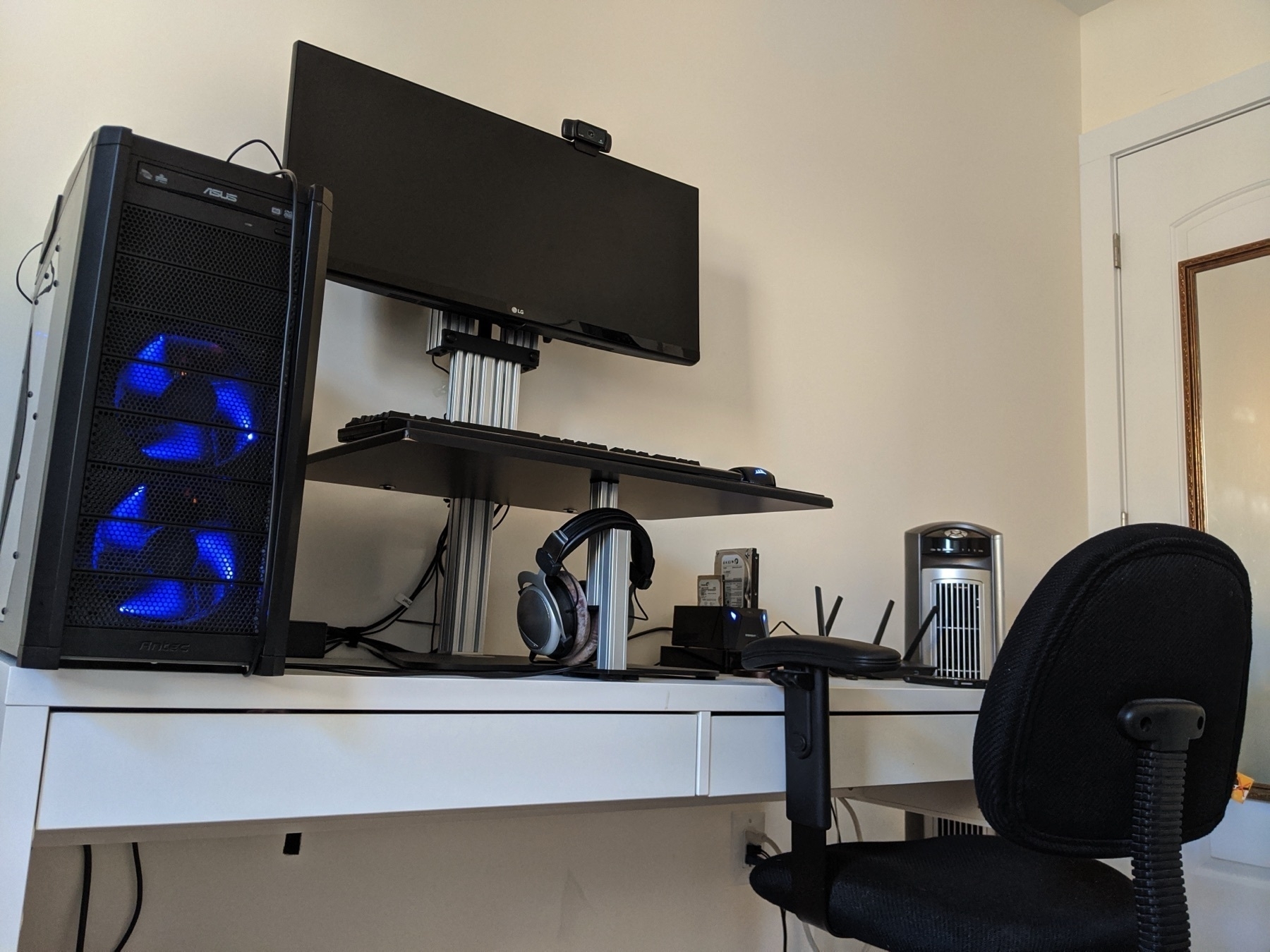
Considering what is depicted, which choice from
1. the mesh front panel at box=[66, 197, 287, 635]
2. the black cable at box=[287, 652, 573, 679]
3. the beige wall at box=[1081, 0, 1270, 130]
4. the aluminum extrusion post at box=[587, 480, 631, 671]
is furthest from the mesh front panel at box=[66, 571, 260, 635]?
the beige wall at box=[1081, 0, 1270, 130]

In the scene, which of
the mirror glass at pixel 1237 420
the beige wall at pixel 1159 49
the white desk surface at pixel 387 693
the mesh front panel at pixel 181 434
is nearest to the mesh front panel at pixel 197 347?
the mesh front panel at pixel 181 434

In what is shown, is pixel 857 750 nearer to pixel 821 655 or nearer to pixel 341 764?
pixel 821 655

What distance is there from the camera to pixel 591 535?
1257mm

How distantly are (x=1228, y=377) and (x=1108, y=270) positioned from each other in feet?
1.64

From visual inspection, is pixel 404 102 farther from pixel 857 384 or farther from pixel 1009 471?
pixel 1009 471

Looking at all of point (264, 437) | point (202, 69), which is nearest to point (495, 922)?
point (264, 437)

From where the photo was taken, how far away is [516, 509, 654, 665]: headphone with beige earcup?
122cm

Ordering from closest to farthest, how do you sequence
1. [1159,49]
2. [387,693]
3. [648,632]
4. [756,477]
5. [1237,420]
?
Answer: 1. [387,693]
2. [756,477]
3. [648,632]
4. [1237,420]
5. [1159,49]

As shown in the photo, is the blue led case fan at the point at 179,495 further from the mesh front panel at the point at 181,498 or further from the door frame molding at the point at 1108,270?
the door frame molding at the point at 1108,270

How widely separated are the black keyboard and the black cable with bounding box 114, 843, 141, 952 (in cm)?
61

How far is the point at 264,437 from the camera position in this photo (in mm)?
871

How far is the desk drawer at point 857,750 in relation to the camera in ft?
3.74

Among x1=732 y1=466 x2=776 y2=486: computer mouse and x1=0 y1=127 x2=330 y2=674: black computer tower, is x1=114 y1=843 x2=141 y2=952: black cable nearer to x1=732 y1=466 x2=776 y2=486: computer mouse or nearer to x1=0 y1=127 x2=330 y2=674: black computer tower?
x1=0 y1=127 x2=330 y2=674: black computer tower

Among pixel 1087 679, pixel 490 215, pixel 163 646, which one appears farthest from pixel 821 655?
pixel 490 215
